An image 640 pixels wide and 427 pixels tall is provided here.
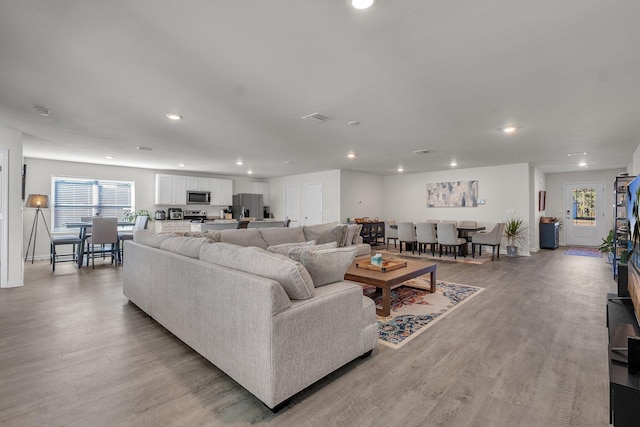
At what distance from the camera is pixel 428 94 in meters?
3.06

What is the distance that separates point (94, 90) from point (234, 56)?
171 centimetres

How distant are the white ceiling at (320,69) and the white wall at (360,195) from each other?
4163mm

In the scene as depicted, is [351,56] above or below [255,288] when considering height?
above

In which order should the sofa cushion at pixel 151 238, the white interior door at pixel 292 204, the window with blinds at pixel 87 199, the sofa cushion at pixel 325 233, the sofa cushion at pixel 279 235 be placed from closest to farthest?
the sofa cushion at pixel 151 238
the sofa cushion at pixel 279 235
the sofa cushion at pixel 325 233
the window with blinds at pixel 87 199
the white interior door at pixel 292 204

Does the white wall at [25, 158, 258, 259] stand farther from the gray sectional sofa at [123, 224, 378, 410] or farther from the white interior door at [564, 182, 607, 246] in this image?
the white interior door at [564, 182, 607, 246]

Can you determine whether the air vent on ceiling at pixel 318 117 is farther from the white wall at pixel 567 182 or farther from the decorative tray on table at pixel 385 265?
the white wall at pixel 567 182

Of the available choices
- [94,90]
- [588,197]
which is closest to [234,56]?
[94,90]

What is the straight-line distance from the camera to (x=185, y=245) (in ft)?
9.27

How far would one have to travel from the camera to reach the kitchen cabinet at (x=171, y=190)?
845 cm

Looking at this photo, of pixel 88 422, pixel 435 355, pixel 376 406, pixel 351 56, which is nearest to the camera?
pixel 88 422

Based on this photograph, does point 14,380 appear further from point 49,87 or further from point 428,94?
point 428,94

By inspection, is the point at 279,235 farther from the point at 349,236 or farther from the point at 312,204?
the point at 312,204

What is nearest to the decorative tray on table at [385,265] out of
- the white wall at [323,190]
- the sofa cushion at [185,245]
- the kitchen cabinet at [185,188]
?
the sofa cushion at [185,245]

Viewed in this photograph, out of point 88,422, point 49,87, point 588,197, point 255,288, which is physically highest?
point 49,87
